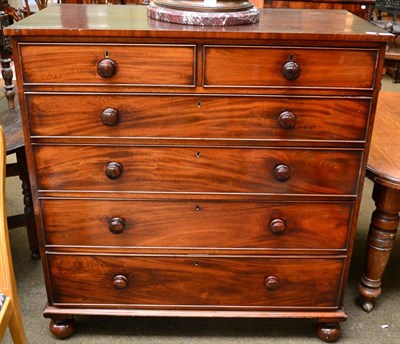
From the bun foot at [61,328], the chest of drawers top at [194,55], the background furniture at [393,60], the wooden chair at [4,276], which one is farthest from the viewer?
the background furniture at [393,60]

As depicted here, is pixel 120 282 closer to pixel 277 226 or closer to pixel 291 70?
pixel 277 226

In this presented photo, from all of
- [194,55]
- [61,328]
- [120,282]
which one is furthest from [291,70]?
[61,328]

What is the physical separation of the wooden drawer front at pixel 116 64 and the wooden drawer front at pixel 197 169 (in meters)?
0.22

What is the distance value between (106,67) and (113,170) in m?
0.33

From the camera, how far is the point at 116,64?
1.48m

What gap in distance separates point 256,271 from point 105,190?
60 cm

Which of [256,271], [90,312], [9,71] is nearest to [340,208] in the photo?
[256,271]

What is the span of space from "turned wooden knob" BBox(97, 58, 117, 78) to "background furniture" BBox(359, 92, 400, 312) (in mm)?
976

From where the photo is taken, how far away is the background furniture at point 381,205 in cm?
182

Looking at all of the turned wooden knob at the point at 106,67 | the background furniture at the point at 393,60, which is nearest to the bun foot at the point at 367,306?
the turned wooden knob at the point at 106,67

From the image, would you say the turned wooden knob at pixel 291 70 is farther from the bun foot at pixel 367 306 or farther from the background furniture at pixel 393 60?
the background furniture at pixel 393 60

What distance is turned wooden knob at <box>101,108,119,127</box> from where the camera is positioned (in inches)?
60.2

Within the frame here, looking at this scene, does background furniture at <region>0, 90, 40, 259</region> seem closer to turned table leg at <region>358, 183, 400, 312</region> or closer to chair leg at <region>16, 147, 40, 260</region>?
chair leg at <region>16, 147, 40, 260</region>

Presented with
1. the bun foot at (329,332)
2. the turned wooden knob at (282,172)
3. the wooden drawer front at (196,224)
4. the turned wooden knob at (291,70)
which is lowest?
the bun foot at (329,332)
